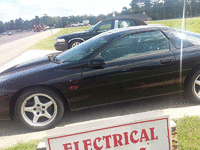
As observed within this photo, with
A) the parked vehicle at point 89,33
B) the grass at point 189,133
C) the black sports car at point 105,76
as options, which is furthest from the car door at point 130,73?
the parked vehicle at point 89,33

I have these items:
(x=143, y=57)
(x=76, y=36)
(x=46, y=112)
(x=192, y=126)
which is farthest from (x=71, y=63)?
(x=76, y=36)

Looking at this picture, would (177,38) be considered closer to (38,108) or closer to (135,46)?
(135,46)

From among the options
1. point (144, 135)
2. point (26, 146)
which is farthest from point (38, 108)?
point (144, 135)

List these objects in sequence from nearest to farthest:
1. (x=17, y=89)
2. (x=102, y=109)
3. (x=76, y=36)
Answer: (x=17, y=89) < (x=102, y=109) < (x=76, y=36)

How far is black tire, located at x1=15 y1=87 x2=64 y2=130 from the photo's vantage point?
2.88 metres

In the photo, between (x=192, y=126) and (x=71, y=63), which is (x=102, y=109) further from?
(x=192, y=126)

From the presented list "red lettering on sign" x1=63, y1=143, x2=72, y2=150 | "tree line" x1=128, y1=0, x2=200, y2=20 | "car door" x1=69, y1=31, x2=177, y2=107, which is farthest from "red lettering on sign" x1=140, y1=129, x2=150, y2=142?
"tree line" x1=128, y1=0, x2=200, y2=20

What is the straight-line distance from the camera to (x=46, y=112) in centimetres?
297

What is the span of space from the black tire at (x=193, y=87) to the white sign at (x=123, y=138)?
194 cm

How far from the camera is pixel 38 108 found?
2973 mm

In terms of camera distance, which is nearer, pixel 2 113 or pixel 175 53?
pixel 2 113

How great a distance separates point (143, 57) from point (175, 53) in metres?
0.54

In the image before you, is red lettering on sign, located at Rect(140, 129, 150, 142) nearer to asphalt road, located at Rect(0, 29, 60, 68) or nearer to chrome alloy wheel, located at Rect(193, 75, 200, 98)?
chrome alloy wheel, located at Rect(193, 75, 200, 98)

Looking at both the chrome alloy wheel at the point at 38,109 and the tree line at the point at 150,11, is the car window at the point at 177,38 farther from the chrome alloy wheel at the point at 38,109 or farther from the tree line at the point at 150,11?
the tree line at the point at 150,11
